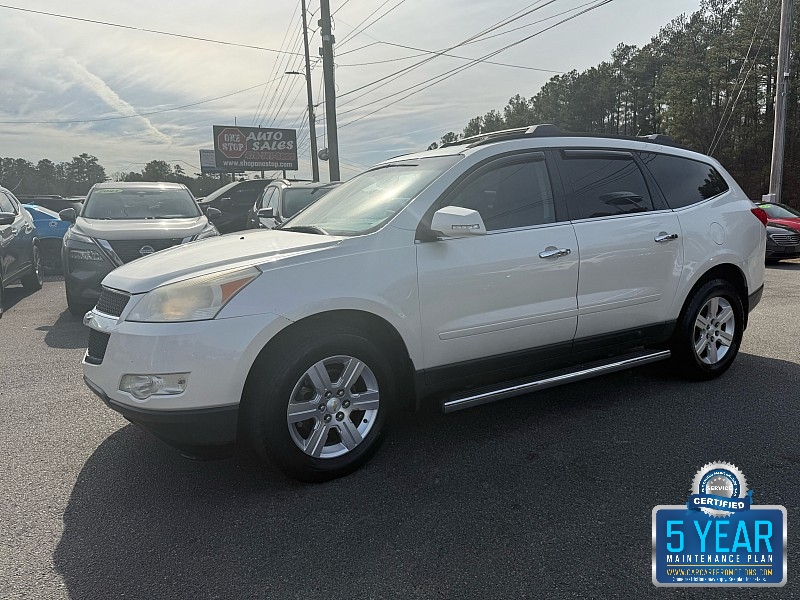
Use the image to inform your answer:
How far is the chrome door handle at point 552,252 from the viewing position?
3739 millimetres

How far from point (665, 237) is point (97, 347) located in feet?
12.1

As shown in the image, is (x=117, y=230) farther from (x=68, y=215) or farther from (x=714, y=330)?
(x=714, y=330)

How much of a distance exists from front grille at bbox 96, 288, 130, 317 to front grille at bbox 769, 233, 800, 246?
15.1m

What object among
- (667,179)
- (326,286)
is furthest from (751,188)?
(326,286)

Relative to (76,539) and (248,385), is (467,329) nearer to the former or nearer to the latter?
(248,385)

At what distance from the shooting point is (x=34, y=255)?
9555 millimetres

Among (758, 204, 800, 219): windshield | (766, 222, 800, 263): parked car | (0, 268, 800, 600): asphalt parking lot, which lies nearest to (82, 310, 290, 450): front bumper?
(0, 268, 800, 600): asphalt parking lot

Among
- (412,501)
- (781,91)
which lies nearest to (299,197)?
(412,501)

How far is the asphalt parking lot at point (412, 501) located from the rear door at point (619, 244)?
649 mm

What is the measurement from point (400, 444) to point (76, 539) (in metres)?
1.76

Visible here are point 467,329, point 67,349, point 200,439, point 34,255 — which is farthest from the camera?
point 34,255

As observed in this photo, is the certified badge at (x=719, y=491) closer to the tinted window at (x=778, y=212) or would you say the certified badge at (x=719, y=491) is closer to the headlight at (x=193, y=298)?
the headlight at (x=193, y=298)

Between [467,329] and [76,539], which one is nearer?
[76,539]

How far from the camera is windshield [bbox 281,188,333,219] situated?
33.9 ft
